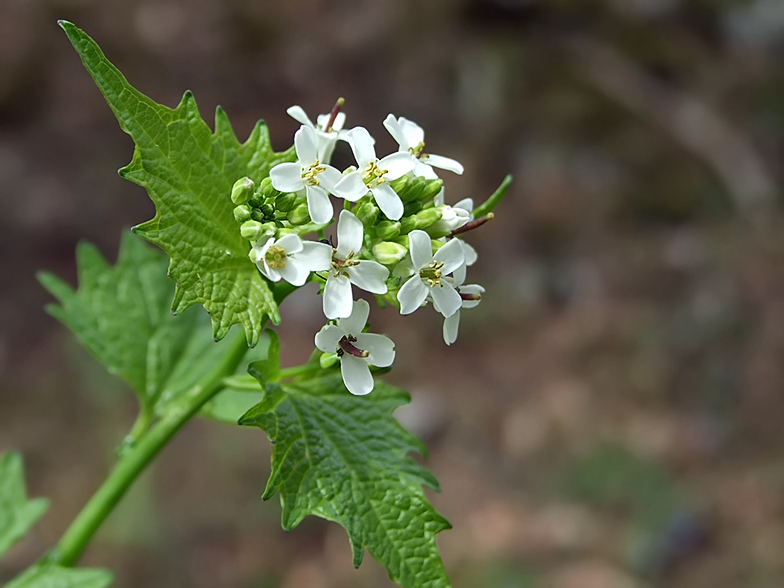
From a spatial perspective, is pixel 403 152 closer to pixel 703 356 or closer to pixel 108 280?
pixel 108 280

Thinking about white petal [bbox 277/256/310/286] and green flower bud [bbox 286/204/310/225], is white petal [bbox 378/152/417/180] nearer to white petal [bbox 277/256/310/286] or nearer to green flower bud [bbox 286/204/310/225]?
green flower bud [bbox 286/204/310/225]

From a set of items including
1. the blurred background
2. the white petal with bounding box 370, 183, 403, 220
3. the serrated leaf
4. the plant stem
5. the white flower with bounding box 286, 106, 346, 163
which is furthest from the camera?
the blurred background

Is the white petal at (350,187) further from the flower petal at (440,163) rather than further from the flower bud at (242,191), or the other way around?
the flower petal at (440,163)

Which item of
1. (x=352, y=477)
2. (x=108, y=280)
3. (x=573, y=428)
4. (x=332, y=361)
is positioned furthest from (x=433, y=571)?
(x=573, y=428)

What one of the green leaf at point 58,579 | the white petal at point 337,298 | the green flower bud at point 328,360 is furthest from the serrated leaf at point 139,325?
the white petal at point 337,298

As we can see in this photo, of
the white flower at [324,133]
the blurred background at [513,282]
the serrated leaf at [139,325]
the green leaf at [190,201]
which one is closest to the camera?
the green leaf at [190,201]

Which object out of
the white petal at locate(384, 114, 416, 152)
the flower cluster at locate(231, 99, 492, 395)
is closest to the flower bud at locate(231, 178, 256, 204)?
the flower cluster at locate(231, 99, 492, 395)
